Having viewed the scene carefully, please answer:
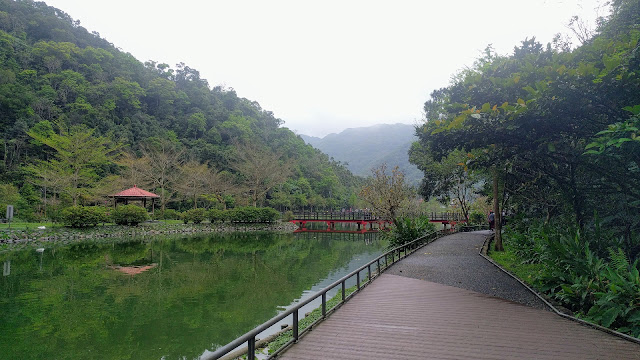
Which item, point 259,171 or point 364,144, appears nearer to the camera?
point 259,171

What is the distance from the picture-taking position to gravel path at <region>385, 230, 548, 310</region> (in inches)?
273

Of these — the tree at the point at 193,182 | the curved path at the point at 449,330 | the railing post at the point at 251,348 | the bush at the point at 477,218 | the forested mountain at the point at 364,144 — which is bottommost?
the curved path at the point at 449,330

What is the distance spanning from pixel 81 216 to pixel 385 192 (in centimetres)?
2041

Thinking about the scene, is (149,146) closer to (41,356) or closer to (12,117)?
(12,117)

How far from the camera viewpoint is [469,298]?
651 centimetres

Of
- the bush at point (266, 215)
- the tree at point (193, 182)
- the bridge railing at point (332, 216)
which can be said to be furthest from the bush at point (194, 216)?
the bridge railing at point (332, 216)

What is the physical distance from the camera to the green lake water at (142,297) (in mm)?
6707

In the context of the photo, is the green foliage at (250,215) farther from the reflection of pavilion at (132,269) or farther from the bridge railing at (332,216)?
the reflection of pavilion at (132,269)

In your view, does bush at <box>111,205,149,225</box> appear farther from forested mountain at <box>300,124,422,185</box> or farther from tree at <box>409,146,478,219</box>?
forested mountain at <box>300,124,422,185</box>

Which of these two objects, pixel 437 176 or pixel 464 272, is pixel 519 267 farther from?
pixel 437 176

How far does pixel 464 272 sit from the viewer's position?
361 inches

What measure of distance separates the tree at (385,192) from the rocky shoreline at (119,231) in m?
17.4

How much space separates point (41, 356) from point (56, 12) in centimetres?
8297

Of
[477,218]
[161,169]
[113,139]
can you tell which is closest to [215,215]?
[161,169]
